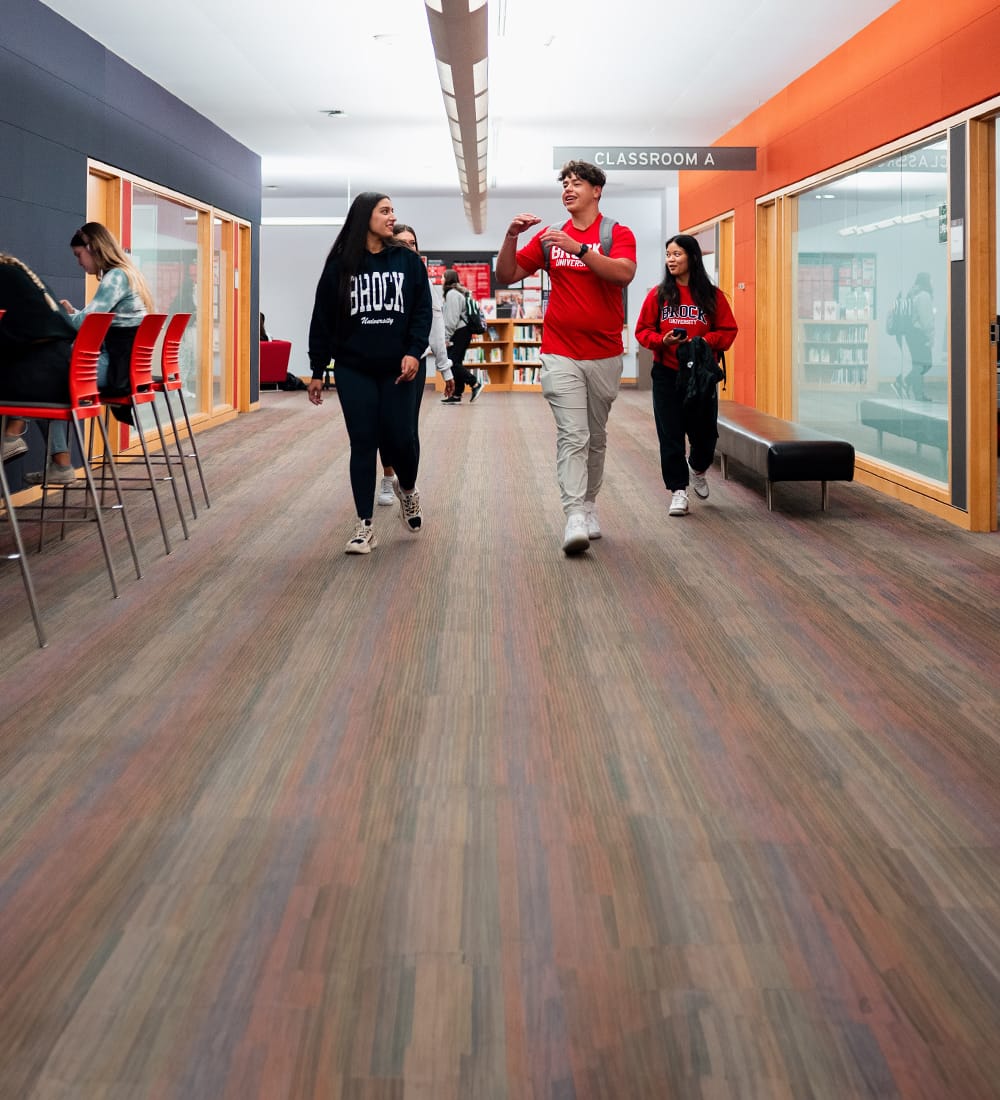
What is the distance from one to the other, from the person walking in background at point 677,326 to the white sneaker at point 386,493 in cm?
152

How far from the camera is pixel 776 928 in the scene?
6.95 feet

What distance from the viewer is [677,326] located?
21.6 feet

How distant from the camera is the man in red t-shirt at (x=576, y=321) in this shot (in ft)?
18.0

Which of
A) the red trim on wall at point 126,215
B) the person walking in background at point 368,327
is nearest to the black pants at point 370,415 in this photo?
the person walking in background at point 368,327

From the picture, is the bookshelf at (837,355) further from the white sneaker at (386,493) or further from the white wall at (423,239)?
the white wall at (423,239)

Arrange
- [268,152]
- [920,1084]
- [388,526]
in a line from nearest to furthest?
1. [920,1084]
2. [388,526]
3. [268,152]

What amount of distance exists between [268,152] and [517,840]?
44.5ft

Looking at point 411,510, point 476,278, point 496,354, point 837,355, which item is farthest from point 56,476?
point 476,278

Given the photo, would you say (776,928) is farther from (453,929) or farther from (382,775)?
(382,775)

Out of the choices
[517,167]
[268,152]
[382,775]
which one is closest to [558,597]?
[382,775]

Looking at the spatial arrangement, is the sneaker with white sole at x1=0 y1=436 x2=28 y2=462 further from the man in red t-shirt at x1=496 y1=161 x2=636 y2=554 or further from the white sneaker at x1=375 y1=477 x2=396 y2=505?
the man in red t-shirt at x1=496 y1=161 x2=636 y2=554

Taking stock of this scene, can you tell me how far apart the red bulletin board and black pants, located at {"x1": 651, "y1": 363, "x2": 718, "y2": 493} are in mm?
14881

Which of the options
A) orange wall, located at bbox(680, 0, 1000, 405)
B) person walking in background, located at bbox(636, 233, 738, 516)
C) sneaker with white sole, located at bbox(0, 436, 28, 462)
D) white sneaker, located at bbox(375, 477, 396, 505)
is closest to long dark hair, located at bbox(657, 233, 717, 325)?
person walking in background, located at bbox(636, 233, 738, 516)

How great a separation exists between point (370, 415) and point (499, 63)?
4943 mm
